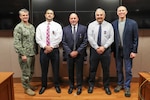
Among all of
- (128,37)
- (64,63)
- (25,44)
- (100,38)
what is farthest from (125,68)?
(25,44)

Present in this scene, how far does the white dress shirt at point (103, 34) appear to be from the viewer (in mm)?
3697

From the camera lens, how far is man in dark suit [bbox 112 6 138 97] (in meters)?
3.62

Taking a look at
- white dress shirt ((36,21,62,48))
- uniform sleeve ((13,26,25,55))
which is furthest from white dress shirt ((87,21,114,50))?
uniform sleeve ((13,26,25,55))

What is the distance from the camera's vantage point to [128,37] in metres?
3.64

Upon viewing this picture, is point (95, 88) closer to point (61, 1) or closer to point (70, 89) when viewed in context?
point (70, 89)

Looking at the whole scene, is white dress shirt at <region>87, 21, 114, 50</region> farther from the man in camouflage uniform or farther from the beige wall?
the man in camouflage uniform

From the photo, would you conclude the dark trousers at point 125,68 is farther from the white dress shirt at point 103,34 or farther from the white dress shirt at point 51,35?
the white dress shirt at point 51,35

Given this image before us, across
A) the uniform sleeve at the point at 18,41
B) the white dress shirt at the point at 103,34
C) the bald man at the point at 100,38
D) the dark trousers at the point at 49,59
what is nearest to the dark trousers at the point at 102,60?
the bald man at the point at 100,38

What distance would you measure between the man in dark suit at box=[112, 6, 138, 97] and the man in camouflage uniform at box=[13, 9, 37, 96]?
1451mm

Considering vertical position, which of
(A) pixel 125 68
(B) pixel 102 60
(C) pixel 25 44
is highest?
(C) pixel 25 44

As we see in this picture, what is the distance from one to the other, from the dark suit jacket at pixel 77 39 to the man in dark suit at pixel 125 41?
0.54 meters

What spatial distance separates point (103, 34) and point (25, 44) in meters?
1.33

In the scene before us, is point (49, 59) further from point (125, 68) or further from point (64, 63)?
point (125, 68)

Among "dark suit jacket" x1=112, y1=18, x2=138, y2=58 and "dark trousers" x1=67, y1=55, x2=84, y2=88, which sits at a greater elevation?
"dark suit jacket" x1=112, y1=18, x2=138, y2=58
